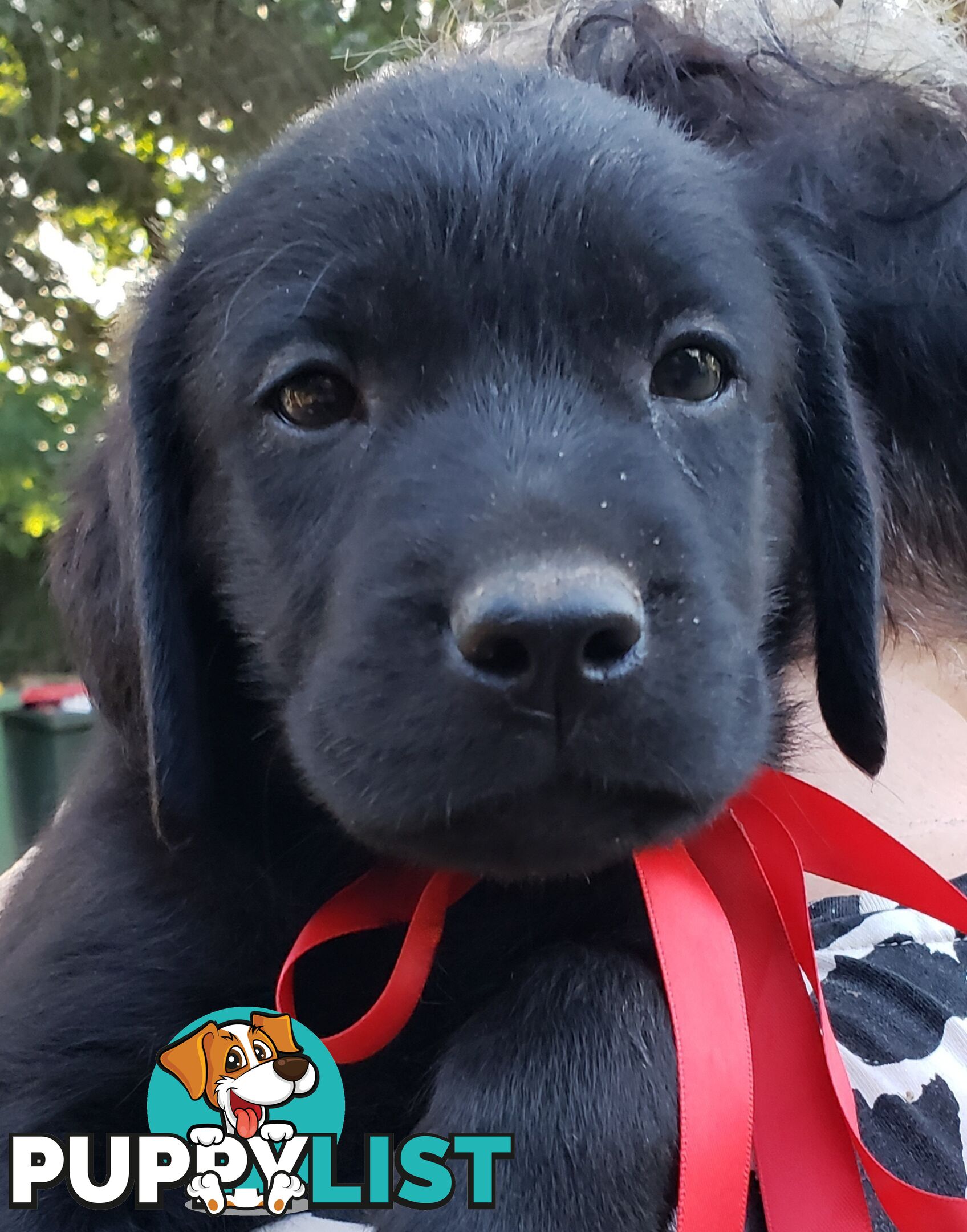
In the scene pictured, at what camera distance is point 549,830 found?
42.5 inches

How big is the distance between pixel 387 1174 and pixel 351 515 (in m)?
0.68

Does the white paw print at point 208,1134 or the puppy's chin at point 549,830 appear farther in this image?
the white paw print at point 208,1134

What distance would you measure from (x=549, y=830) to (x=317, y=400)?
0.56 metres

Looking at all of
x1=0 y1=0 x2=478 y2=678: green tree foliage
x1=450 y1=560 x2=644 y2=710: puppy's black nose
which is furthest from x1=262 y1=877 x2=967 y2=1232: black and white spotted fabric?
x1=0 y1=0 x2=478 y2=678: green tree foliage

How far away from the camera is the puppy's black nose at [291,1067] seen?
123 cm

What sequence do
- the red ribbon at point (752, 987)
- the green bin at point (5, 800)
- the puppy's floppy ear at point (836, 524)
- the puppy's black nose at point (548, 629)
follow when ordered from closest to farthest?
the puppy's black nose at point (548, 629) < the red ribbon at point (752, 987) < the puppy's floppy ear at point (836, 524) < the green bin at point (5, 800)

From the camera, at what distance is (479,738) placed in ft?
3.33

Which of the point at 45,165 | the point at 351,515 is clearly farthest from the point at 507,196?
the point at 45,165

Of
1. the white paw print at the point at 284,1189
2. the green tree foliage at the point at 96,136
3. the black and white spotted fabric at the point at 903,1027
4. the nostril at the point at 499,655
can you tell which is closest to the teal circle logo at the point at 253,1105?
the white paw print at the point at 284,1189

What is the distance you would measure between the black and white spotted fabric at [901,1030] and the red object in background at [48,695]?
14.7ft

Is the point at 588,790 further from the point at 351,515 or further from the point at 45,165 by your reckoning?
the point at 45,165

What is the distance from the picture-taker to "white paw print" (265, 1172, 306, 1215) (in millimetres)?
1216

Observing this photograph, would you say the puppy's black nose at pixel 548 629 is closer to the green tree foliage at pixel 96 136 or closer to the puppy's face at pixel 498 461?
the puppy's face at pixel 498 461

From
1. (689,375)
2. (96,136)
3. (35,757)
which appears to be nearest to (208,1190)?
(689,375)
